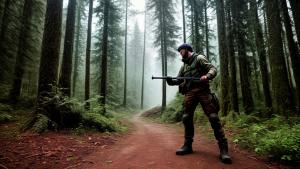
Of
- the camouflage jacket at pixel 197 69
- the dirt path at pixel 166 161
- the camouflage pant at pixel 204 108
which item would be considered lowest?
the dirt path at pixel 166 161

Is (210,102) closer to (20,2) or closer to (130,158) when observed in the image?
(130,158)

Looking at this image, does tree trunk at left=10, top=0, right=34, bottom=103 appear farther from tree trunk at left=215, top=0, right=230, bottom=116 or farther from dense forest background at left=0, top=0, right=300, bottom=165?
tree trunk at left=215, top=0, right=230, bottom=116

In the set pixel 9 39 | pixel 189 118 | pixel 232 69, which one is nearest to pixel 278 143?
pixel 189 118

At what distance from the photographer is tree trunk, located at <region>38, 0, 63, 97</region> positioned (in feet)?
25.4

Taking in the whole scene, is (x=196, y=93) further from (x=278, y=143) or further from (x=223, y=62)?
(x=223, y=62)

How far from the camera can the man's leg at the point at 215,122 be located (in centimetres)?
492

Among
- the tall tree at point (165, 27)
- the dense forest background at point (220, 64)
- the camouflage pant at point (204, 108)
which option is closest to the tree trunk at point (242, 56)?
the dense forest background at point (220, 64)

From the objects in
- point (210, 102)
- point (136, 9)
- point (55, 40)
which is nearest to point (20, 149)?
point (55, 40)

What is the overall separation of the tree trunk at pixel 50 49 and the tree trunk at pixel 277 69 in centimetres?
773

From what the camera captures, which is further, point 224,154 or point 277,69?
point 277,69

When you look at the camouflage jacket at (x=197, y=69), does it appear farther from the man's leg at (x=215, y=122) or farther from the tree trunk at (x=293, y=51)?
the tree trunk at (x=293, y=51)

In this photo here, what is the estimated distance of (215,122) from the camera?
5109 mm

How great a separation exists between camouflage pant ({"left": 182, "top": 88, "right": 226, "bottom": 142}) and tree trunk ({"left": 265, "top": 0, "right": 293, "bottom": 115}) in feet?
12.5

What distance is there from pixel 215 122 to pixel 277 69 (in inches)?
170
